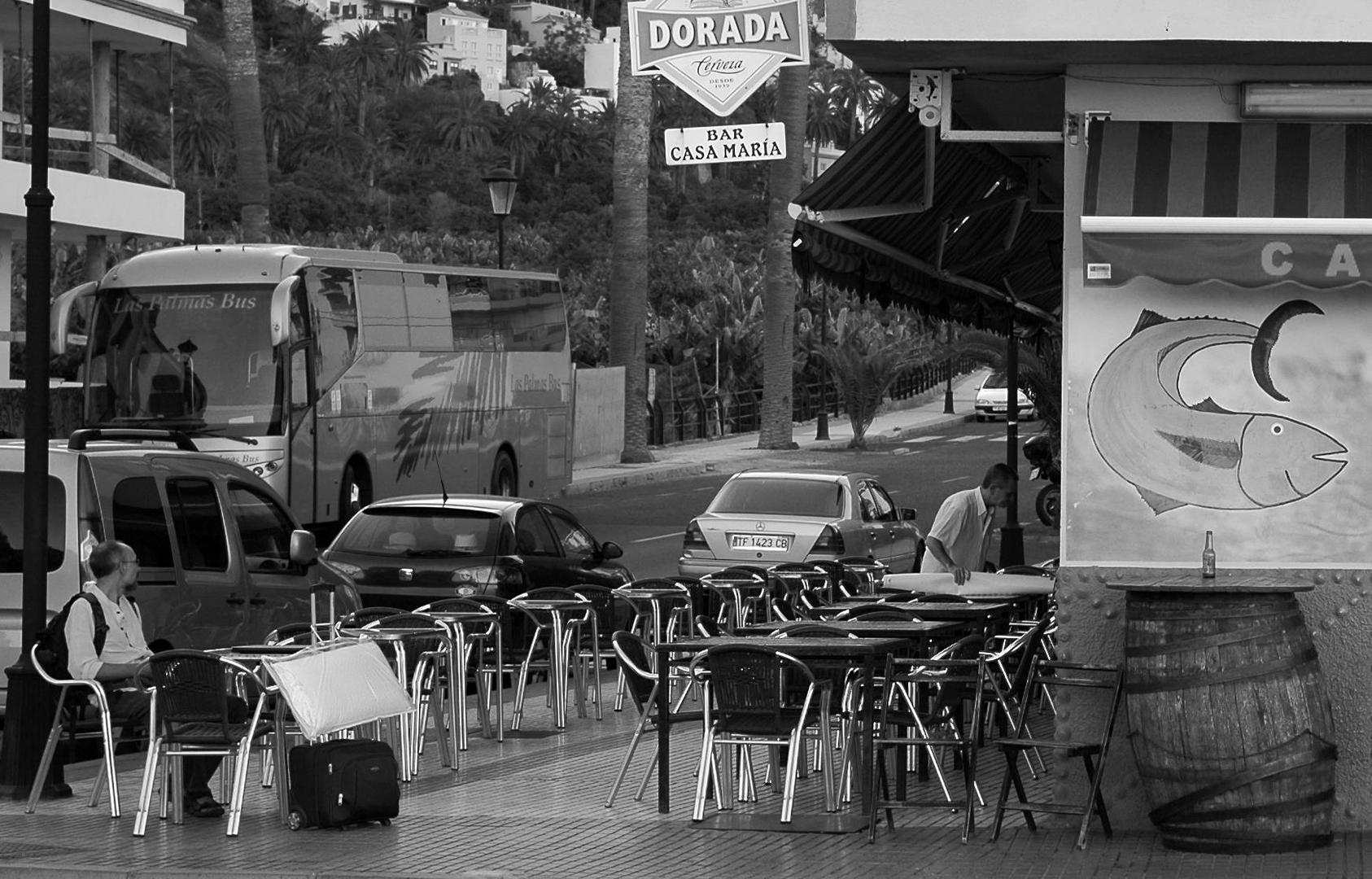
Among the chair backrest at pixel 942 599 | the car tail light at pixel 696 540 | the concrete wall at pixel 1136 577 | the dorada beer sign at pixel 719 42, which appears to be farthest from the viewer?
the car tail light at pixel 696 540

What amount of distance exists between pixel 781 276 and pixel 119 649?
107 ft

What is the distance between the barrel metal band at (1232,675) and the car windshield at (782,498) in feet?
38.1

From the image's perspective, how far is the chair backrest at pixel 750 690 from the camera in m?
9.58

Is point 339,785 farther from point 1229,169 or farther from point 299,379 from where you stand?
point 299,379

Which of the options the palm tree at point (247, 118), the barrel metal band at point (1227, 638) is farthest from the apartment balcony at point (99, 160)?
the barrel metal band at point (1227, 638)

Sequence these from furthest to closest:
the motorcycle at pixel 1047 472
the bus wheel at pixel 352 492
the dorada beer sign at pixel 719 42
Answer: the motorcycle at pixel 1047 472, the bus wheel at pixel 352 492, the dorada beer sign at pixel 719 42

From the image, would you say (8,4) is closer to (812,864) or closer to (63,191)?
(63,191)

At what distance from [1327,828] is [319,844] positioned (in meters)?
4.44

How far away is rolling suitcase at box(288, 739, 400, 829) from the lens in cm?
958

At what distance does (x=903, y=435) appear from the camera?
52625 mm

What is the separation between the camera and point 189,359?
2470 cm

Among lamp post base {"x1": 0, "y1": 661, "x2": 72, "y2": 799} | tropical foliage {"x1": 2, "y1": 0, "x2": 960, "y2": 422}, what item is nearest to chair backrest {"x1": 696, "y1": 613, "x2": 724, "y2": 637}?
lamp post base {"x1": 0, "y1": 661, "x2": 72, "y2": 799}

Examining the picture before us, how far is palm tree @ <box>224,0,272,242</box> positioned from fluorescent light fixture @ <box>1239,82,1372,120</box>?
2543 centimetres

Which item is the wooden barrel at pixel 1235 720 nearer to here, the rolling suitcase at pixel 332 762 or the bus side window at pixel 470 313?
the rolling suitcase at pixel 332 762
